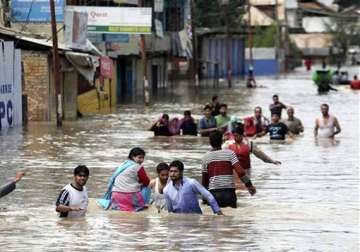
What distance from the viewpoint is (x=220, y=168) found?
656 inches

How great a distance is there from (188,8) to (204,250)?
233ft

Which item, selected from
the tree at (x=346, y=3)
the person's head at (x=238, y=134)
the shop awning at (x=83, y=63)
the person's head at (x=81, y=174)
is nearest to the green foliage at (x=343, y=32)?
the tree at (x=346, y=3)

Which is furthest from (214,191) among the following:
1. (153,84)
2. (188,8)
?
(188,8)

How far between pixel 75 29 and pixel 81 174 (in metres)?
27.4

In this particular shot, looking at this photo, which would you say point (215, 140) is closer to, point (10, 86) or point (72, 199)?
point (72, 199)

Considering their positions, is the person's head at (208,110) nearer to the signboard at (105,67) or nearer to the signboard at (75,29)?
the signboard at (75,29)

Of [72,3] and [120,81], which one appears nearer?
[72,3]

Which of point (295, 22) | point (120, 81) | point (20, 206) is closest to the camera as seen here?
point (20, 206)

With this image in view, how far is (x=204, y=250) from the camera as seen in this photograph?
1348 centimetres

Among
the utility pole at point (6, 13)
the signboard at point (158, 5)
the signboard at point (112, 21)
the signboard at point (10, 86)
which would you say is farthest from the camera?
the signboard at point (158, 5)

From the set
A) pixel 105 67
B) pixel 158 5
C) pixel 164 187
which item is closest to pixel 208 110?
pixel 164 187

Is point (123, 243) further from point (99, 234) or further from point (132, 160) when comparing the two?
point (132, 160)

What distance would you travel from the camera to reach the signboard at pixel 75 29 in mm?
42250

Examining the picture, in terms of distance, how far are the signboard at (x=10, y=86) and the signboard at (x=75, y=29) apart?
4.75 meters
